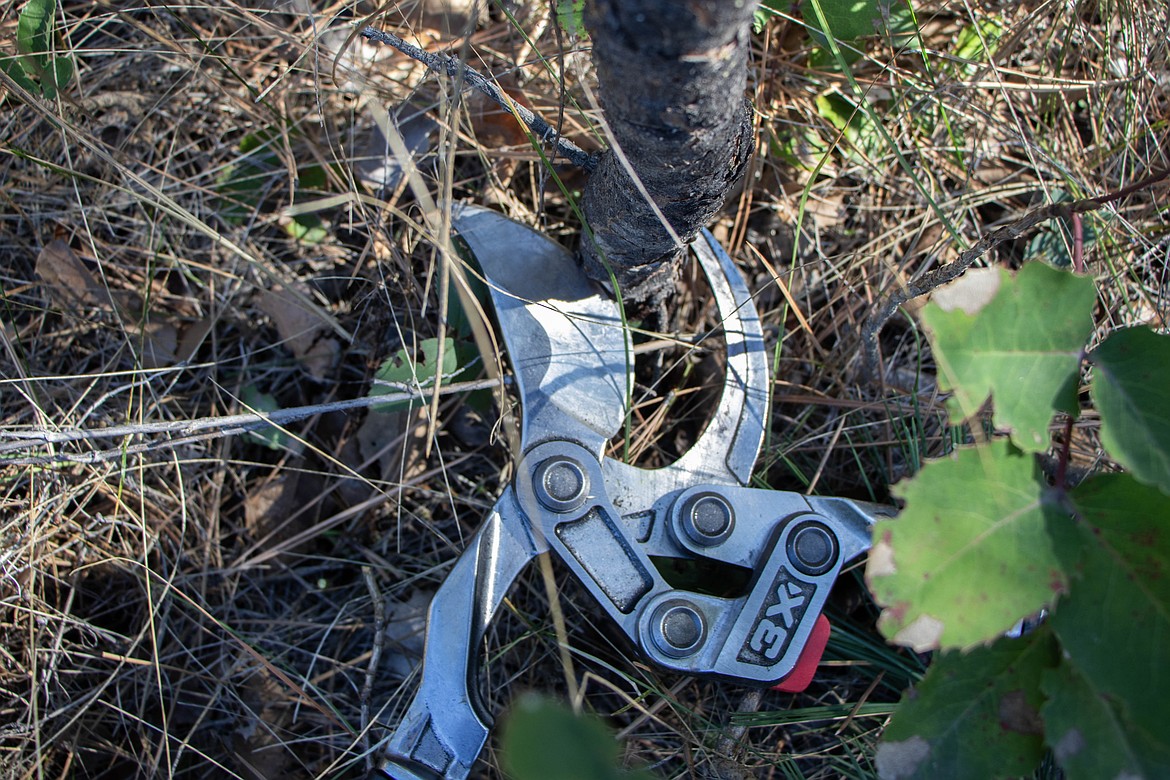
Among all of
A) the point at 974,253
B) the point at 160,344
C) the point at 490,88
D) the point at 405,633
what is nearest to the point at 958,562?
the point at 974,253

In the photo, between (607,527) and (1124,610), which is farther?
(607,527)

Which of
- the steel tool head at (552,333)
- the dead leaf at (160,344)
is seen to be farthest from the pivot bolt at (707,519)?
the dead leaf at (160,344)

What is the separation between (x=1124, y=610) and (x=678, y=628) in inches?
34.3

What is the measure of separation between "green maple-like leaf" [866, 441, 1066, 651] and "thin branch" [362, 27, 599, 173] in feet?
Answer: 3.35

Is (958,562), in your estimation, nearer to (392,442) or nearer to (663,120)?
(663,120)

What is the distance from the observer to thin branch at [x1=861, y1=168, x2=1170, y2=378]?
168 centimetres

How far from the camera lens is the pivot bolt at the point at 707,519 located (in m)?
1.93

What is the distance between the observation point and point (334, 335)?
8.34 feet

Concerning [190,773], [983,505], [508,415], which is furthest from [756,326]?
[190,773]

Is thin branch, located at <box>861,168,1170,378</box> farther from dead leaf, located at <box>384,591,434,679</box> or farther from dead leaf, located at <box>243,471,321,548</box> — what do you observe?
dead leaf, located at <box>243,471,321,548</box>

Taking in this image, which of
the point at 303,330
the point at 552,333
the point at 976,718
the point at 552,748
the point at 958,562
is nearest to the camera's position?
the point at 552,748

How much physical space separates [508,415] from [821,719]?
1.12 meters

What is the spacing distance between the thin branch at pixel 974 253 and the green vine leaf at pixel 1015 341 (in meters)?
0.34

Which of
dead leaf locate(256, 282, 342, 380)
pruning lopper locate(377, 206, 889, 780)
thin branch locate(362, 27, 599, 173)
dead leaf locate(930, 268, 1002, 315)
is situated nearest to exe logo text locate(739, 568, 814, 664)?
pruning lopper locate(377, 206, 889, 780)
